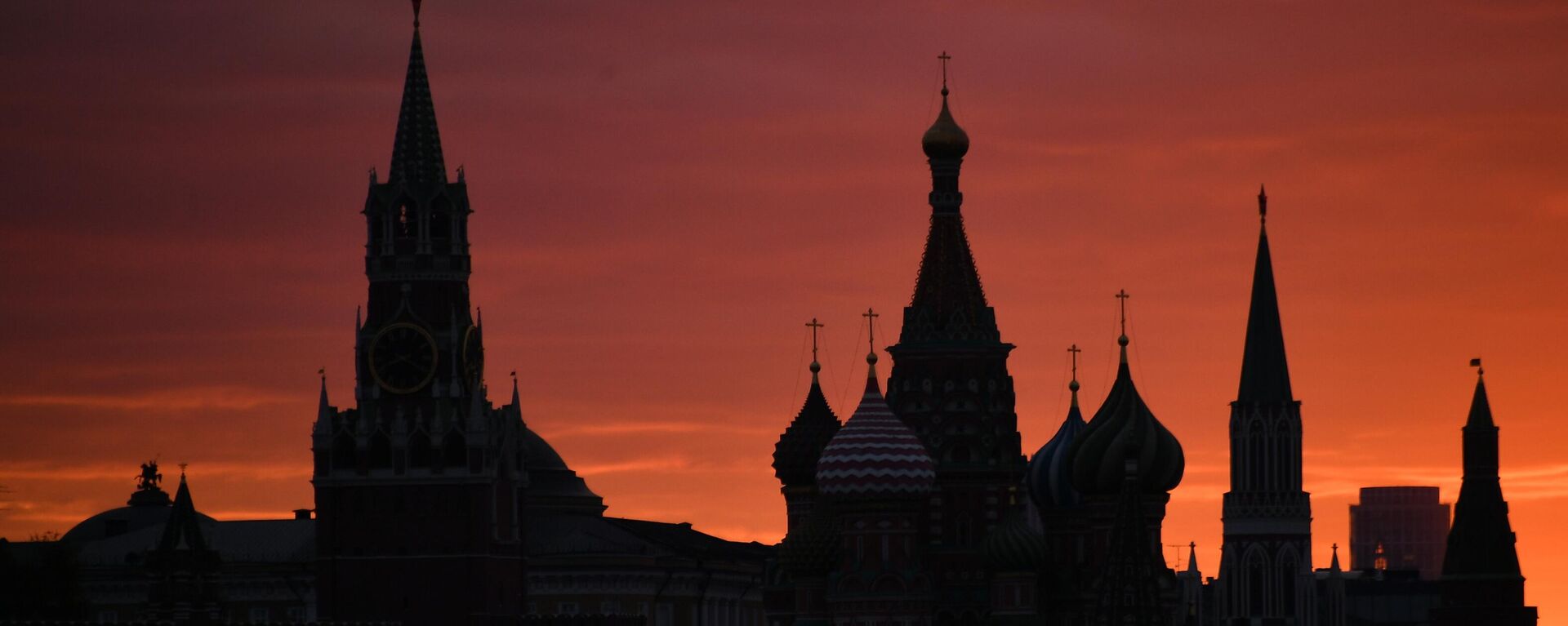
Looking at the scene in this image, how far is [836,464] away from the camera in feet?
545

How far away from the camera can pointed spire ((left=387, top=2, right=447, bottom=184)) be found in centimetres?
17112

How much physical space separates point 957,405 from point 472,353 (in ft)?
64.4

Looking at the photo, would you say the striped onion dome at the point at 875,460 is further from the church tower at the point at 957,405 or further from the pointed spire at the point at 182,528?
the pointed spire at the point at 182,528

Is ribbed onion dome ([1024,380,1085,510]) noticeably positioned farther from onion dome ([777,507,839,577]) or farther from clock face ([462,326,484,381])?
clock face ([462,326,484,381])

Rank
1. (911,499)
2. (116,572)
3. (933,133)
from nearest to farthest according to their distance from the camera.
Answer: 1. (911,499)
2. (933,133)
3. (116,572)

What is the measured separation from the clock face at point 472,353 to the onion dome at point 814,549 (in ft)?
47.2

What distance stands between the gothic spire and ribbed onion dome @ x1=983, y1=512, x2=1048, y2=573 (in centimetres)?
925

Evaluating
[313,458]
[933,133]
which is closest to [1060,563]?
[933,133]

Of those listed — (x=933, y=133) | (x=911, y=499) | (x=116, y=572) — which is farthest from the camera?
(x=116, y=572)

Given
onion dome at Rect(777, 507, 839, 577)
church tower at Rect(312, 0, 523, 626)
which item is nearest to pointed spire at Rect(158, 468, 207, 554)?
church tower at Rect(312, 0, 523, 626)

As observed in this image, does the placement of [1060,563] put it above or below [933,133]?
below

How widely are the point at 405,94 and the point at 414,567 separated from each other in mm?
19427

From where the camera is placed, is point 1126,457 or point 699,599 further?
point 699,599

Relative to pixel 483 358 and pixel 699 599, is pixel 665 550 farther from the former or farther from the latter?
pixel 483 358
